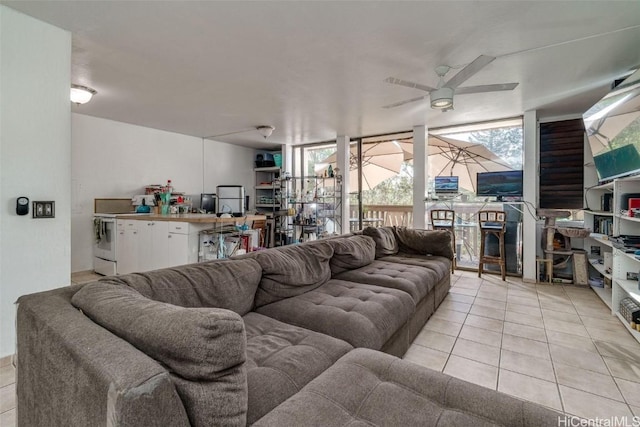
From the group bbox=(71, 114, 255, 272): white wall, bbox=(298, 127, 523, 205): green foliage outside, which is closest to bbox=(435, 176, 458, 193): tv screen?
bbox=(298, 127, 523, 205): green foliage outside

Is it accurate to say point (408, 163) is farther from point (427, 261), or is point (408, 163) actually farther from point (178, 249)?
point (178, 249)

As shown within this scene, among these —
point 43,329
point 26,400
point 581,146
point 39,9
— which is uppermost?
point 39,9

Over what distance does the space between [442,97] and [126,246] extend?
4.33m

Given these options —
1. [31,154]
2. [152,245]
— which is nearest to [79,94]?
[31,154]

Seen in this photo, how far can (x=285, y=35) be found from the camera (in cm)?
226

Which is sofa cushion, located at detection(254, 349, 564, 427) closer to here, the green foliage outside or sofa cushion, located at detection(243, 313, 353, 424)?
sofa cushion, located at detection(243, 313, 353, 424)

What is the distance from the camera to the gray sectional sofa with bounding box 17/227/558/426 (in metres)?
0.71

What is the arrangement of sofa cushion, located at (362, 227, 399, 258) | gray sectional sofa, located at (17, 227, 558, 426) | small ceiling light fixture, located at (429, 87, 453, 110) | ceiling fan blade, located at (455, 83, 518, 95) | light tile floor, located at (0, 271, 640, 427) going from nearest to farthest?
1. gray sectional sofa, located at (17, 227, 558, 426)
2. light tile floor, located at (0, 271, 640, 427)
3. ceiling fan blade, located at (455, 83, 518, 95)
4. small ceiling light fixture, located at (429, 87, 453, 110)
5. sofa cushion, located at (362, 227, 399, 258)

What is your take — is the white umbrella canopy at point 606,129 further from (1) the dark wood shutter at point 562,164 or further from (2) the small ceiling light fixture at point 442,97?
(2) the small ceiling light fixture at point 442,97

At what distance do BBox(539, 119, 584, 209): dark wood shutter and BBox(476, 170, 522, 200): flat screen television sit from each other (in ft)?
1.49

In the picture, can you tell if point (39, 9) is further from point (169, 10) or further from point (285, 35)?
point (285, 35)

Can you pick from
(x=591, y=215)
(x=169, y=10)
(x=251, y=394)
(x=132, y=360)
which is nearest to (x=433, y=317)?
(x=251, y=394)

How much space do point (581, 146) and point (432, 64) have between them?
311cm

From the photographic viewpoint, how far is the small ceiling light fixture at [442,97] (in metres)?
2.63
